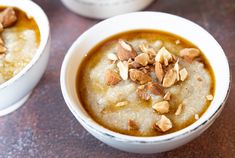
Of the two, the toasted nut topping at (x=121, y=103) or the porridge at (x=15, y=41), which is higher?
the toasted nut topping at (x=121, y=103)

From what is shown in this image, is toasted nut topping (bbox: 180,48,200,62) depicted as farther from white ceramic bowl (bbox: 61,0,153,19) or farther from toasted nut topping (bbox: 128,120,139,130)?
white ceramic bowl (bbox: 61,0,153,19)

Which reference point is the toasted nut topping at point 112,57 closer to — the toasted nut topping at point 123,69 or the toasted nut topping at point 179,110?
the toasted nut topping at point 123,69

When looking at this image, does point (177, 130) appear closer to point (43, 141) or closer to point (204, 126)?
point (204, 126)

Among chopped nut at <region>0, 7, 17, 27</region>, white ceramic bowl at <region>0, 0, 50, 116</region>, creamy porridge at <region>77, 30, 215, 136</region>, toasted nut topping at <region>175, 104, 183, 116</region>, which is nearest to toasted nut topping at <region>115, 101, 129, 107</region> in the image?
creamy porridge at <region>77, 30, 215, 136</region>

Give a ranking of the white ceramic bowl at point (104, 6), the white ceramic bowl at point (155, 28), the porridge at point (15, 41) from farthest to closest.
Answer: the white ceramic bowl at point (104, 6) < the porridge at point (15, 41) < the white ceramic bowl at point (155, 28)

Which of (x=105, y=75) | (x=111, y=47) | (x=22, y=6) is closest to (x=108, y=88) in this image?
(x=105, y=75)

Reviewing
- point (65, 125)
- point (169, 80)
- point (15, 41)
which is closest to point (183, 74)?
point (169, 80)

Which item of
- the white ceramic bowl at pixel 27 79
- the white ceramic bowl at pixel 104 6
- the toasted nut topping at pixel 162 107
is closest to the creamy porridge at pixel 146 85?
the toasted nut topping at pixel 162 107
